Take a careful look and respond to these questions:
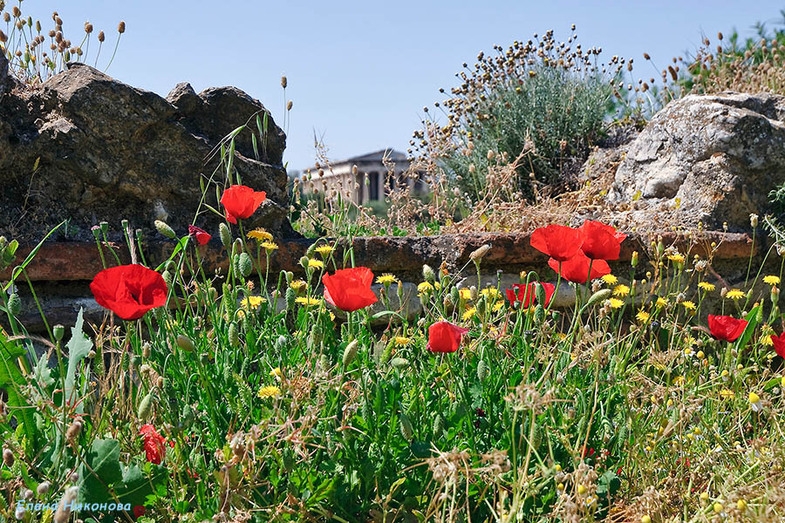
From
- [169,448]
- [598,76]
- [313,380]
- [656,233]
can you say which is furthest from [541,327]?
[598,76]

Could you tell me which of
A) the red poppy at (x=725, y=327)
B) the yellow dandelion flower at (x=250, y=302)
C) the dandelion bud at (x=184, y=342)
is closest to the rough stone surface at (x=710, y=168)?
the red poppy at (x=725, y=327)

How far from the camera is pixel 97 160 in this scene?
9.89 feet

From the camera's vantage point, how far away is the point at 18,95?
308 centimetres

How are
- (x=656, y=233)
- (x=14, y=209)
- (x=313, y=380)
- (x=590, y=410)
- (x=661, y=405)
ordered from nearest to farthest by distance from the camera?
(x=313, y=380) → (x=590, y=410) → (x=661, y=405) → (x=14, y=209) → (x=656, y=233)

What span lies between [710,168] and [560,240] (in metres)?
2.31

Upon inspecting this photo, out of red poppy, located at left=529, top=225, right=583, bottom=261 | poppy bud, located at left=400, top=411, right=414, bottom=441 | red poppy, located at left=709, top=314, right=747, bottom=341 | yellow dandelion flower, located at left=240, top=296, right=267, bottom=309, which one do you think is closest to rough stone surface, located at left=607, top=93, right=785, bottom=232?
red poppy, located at left=709, top=314, right=747, bottom=341

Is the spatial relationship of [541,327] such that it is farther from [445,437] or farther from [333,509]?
[333,509]

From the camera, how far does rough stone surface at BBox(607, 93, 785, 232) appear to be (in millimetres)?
3846

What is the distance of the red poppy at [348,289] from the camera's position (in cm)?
169

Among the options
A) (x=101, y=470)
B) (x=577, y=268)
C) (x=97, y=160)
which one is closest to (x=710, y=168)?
(x=577, y=268)

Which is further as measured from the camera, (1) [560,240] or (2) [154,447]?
(1) [560,240]

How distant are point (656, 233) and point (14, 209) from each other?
8.57 feet

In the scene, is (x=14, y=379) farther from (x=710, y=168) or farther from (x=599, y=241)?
(x=710, y=168)

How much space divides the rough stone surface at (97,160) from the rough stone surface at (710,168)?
2010 mm
